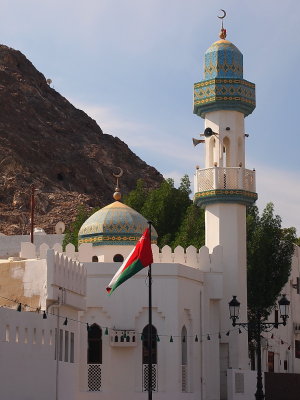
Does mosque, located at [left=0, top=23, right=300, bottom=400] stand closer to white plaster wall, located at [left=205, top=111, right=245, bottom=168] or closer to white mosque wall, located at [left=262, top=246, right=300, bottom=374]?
white plaster wall, located at [left=205, top=111, right=245, bottom=168]

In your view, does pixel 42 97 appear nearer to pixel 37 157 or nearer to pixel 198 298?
pixel 37 157

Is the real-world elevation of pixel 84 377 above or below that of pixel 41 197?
below

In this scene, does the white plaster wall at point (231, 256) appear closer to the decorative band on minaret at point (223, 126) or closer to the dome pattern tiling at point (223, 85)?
the decorative band on minaret at point (223, 126)

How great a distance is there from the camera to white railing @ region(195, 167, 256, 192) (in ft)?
116

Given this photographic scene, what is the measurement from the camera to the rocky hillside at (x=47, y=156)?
73.7 m

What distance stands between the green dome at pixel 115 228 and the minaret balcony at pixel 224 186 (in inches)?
84.2

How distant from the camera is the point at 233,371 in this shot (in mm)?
34281

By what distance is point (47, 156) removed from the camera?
83062 mm

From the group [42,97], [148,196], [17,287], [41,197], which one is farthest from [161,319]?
[42,97]

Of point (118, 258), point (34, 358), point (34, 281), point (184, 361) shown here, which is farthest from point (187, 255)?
point (34, 358)

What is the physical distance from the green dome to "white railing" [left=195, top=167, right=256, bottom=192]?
7.63 ft

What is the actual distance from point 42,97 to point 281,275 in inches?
2117

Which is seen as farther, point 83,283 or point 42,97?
point 42,97

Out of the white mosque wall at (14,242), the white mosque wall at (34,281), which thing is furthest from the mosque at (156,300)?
the white mosque wall at (14,242)
